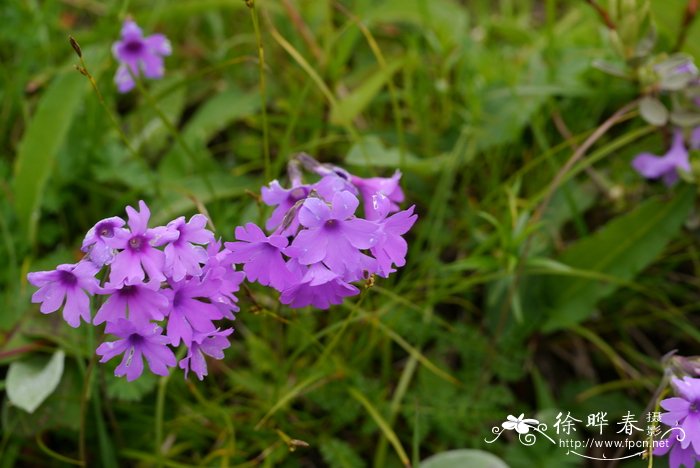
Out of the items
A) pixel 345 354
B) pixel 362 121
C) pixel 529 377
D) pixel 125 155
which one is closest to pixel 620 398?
pixel 529 377

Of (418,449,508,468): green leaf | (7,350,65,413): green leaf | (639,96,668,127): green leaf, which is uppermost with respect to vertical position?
(639,96,668,127): green leaf

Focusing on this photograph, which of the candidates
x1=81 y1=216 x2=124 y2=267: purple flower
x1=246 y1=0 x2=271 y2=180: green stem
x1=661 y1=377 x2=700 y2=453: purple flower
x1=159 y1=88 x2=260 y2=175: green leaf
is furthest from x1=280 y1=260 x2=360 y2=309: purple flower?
x1=159 y1=88 x2=260 y2=175: green leaf

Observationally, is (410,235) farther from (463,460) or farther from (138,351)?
(138,351)

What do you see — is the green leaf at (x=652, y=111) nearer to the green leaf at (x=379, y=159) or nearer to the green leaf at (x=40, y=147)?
the green leaf at (x=379, y=159)

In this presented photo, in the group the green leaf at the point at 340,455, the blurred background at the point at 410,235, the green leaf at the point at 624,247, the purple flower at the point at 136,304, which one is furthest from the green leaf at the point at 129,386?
the green leaf at the point at 624,247

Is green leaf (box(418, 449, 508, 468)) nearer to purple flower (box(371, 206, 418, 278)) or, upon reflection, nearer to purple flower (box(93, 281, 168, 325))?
purple flower (box(371, 206, 418, 278))

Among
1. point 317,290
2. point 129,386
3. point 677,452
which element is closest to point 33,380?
point 129,386

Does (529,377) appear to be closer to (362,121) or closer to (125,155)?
(362,121)
